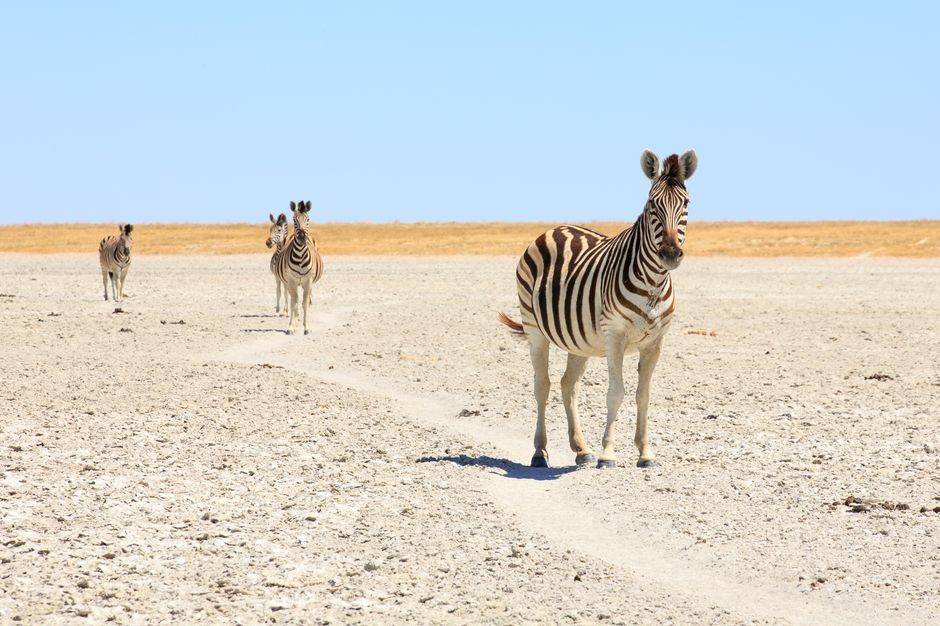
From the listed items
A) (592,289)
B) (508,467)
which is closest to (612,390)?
(592,289)

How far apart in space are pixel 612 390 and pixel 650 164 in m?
1.82

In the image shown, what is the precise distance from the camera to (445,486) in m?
9.56

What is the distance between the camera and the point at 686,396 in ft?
47.1

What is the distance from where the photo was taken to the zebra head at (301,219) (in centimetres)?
2377

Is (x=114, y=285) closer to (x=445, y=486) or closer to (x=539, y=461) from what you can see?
(x=539, y=461)

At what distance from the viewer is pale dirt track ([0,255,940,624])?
687 centimetres

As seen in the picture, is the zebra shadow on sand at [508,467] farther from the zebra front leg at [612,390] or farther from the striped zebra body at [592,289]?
the striped zebra body at [592,289]

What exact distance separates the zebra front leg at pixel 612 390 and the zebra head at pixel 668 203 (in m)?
0.83

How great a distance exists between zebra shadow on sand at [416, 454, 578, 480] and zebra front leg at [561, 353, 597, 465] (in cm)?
14

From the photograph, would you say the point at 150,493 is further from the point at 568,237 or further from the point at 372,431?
the point at 568,237

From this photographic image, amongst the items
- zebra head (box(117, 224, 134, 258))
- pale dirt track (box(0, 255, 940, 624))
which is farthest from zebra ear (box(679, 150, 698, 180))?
zebra head (box(117, 224, 134, 258))

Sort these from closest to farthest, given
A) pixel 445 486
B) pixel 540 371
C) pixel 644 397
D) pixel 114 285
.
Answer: pixel 445 486
pixel 644 397
pixel 540 371
pixel 114 285

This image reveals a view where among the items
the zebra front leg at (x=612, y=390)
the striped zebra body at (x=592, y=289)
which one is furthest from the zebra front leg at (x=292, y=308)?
the zebra front leg at (x=612, y=390)

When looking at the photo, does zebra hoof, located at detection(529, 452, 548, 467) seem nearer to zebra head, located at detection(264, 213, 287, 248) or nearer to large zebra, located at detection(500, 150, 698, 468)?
large zebra, located at detection(500, 150, 698, 468)
